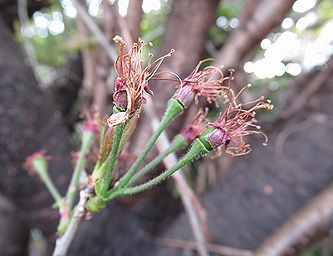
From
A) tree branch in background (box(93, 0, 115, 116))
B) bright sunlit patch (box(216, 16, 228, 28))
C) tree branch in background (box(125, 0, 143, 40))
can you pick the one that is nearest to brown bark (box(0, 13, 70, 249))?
tree branch in background (box(93, 0, 115, 116))

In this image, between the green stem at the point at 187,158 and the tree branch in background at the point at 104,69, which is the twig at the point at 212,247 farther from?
the green stem at the point at 187,158

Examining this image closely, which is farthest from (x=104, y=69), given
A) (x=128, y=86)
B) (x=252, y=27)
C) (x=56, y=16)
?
(x=56, y=16)

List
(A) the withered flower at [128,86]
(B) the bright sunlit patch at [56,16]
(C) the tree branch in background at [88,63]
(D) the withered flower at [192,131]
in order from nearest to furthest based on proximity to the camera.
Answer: (A) the withered flower at [128,86] → (D) the withered flower at [192,131] → (C) the tree branch in background at [88,63] → (B) the bright sunlit patch at [56,16]

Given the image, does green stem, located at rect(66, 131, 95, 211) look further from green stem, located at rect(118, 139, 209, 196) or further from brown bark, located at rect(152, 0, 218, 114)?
brown bark, located at rect(152, 0, 218, 114)

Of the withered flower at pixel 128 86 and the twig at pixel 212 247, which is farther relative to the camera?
the twig at pixel 212 247

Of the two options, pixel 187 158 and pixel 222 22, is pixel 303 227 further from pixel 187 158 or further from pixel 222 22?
pixel 222 22

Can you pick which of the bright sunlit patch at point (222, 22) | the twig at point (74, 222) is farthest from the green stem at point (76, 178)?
the bright sunlit patch at point (222, 22)
